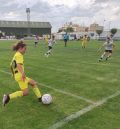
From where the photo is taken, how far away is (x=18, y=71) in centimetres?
730

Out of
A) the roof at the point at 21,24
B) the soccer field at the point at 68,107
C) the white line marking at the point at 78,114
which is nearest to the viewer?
the white line marking at the point at 78,114

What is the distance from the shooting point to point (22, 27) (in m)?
155

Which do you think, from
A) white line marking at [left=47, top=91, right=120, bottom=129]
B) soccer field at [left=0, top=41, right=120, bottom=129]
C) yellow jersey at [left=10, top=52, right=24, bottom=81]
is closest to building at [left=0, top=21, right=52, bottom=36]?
soccer field at [left=0, top=41, right=120, bottom=129]

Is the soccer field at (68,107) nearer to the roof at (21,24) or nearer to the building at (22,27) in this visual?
the building at (22,27)

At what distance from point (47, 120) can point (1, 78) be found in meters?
6.23

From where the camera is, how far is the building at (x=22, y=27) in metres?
149

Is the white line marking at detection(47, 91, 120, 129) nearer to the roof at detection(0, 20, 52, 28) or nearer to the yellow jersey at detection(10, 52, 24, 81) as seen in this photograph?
the yellow jersey at detection(10, 52, 24, 81)

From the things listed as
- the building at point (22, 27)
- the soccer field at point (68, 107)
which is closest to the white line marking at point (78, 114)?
the soccer field at point (68, 107)

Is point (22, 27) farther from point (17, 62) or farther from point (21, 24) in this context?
→ point (17, 62)

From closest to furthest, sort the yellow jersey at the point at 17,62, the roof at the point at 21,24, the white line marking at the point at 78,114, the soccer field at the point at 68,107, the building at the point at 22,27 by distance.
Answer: the white line marking at the point at 78,114
the soccer field at the point at 68,107
the yellow jersey at the point at 17,62
the building at the point at 22,27
the roof at the point at 21,24

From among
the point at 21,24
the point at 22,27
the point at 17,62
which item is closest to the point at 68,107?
the point at 17,62

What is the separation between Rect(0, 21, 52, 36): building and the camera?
149m

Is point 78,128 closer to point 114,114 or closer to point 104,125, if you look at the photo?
point 104,125

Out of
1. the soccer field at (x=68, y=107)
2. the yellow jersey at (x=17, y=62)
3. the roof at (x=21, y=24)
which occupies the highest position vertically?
the roof at (x=21, y=24)
